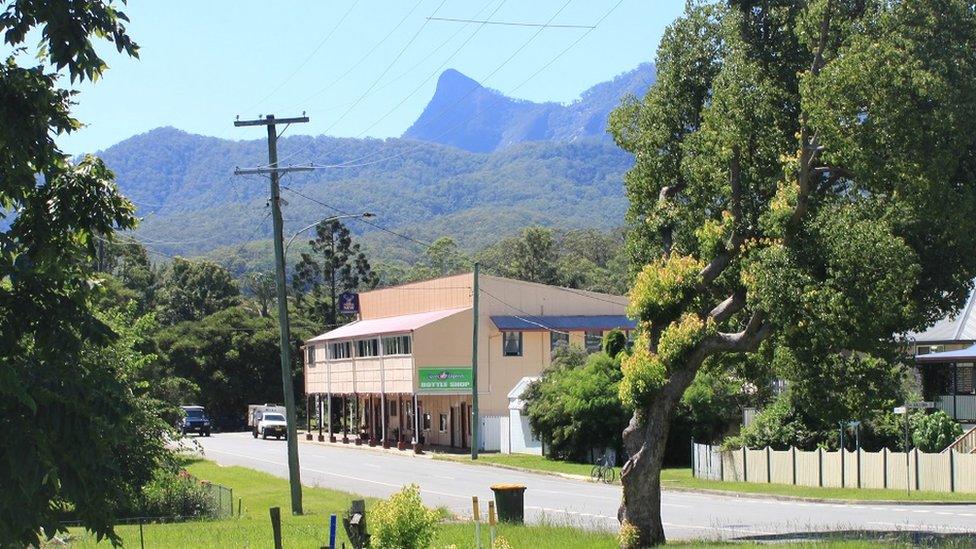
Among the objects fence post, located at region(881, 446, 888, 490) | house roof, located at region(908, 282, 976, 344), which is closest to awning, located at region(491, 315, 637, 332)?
house roof, located at region(908, 282, 976, 344)

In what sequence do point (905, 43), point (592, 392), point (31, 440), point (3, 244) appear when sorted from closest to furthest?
point (31, 440) → point (3, 244) → point (905, 43) → point (592, 392)

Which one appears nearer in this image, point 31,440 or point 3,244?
point 31,440

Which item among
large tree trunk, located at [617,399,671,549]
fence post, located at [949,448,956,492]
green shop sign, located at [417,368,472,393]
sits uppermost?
large tree trunk, located at [617,399,671,549]

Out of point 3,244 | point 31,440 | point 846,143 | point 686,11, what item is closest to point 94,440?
point 31,440

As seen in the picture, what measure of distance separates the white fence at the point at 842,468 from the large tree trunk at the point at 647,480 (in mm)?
15374

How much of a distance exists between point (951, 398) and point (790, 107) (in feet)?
105

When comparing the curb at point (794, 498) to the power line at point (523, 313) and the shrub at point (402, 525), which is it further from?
the power line at point (523, 313)

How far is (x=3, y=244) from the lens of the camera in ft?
35.2

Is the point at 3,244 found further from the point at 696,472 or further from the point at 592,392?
the point at 592,392

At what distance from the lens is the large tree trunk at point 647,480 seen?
2167 centimetres

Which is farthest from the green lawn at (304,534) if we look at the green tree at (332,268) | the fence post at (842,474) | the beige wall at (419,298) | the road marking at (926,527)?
the green tree at (332,268)

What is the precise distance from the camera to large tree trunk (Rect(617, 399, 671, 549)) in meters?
21.7

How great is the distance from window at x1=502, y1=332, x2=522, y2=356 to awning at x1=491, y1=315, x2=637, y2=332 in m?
0.60

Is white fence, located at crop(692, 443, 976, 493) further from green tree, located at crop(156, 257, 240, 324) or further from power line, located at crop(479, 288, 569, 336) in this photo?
green tree, located at crop(156, 257, 240, 324)
